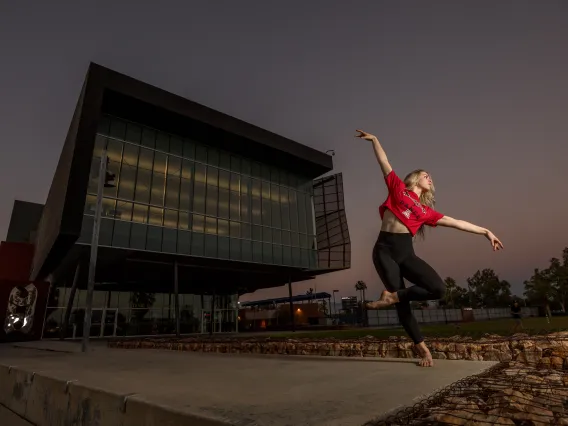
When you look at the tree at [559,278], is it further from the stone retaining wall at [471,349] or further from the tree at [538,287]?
the stone retaining wall at [471,349]

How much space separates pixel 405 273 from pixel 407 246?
0.32 metres

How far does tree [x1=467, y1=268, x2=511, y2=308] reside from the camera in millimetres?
108375

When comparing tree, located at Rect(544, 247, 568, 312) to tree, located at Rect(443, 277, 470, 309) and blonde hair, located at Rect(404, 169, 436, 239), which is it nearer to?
tree, located at Rect(443, 277, 470, 309)

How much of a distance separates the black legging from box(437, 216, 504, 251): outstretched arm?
1.70 feet

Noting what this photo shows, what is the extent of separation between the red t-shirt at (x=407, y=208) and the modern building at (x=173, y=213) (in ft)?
59.2

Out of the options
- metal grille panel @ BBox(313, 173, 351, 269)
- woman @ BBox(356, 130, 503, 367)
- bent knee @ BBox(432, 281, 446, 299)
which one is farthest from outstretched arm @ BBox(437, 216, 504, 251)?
metal grille panel @ BBox(313, 173, 351, 269)

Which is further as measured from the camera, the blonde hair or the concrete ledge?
the blonde hair

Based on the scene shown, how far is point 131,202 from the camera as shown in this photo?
20703 mm

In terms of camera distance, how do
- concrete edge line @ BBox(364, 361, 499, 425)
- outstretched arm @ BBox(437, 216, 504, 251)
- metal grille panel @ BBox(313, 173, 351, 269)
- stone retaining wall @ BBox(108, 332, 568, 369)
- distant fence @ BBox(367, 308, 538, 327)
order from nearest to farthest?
concrete edge line @ BBox(364, 361, 499, 425) → outstretched arm @ BBox(437, 216, 504, 251) → stone retaining wall @ BBox(108, 332, 568, 369) → metal grille panel @ BBox(313, 173, 351, 269) → distant fence @ BBox(367, 308, 538, 327)

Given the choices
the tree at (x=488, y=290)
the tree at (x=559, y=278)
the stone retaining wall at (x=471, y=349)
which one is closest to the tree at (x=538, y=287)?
the tree at (x=559, y=278)

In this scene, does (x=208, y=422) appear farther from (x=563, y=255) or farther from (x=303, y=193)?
(x=563, y=255)

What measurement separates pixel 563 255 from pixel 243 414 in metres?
104

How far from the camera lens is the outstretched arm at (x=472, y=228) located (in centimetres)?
372

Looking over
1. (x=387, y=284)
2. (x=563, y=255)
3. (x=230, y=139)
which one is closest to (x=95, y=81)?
(x=230, y=139)
